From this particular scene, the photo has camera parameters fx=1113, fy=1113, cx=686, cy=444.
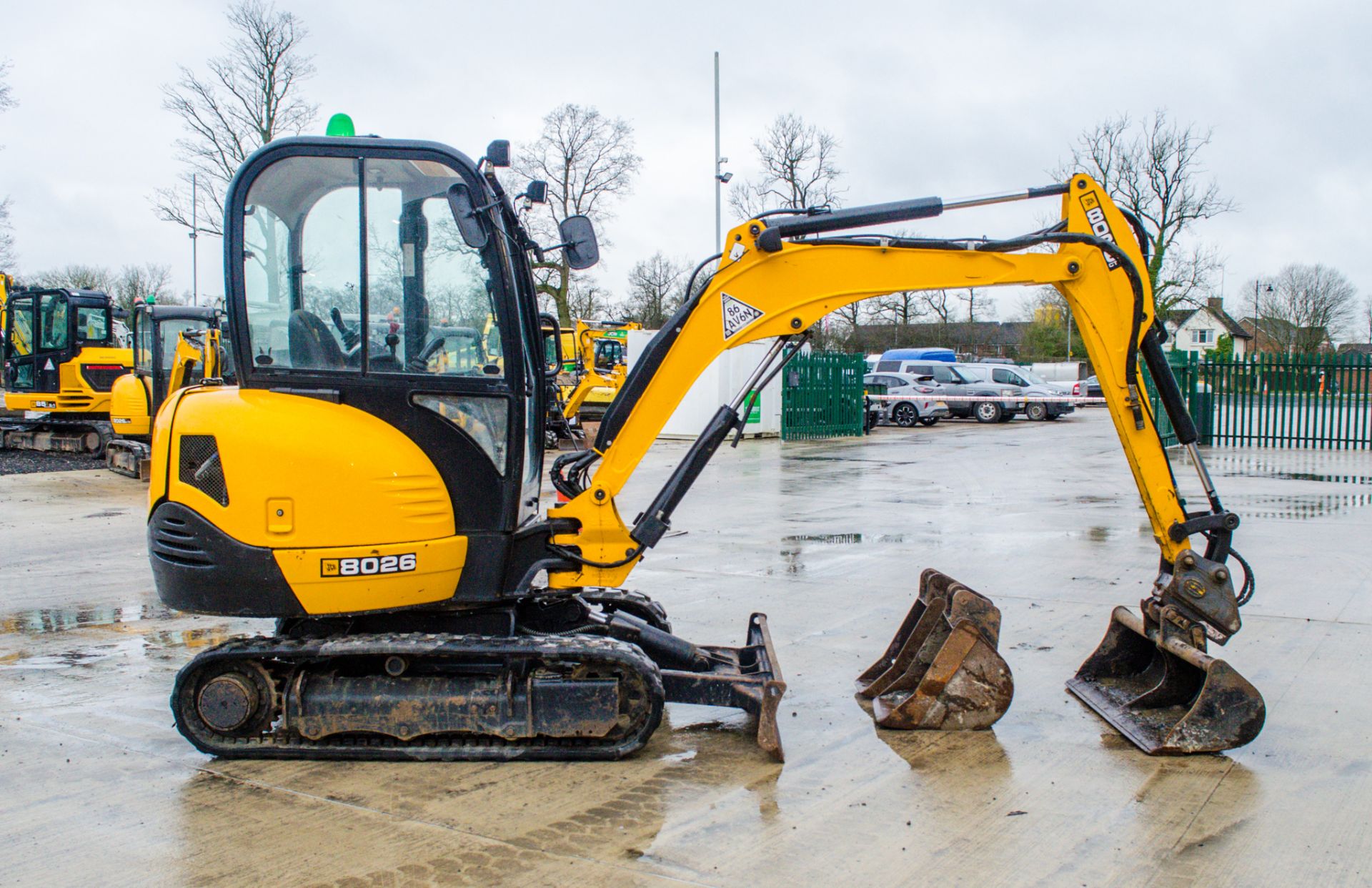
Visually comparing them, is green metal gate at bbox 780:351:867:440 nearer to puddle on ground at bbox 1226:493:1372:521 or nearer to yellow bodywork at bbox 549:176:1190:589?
puddle on ground at bbox 1226:493:1372:521

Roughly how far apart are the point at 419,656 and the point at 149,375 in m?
16.6

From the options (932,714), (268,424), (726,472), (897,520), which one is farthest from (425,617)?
(726,472)

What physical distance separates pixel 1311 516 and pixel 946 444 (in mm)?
12613

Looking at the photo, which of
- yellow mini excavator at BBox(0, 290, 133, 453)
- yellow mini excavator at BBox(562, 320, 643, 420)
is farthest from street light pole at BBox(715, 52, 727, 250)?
yellow mini excavator at BBox(0, 290, 133, 453)

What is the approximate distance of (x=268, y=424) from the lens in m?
4.91

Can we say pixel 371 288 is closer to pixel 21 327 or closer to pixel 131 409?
pixel 131 409

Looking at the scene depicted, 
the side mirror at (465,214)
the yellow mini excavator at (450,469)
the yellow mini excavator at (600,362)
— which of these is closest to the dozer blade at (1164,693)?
the yellow mini excavator at (450,469)

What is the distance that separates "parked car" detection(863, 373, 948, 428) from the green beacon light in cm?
2861

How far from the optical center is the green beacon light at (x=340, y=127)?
17.3 feet

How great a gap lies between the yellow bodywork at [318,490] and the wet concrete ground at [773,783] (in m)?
0.86

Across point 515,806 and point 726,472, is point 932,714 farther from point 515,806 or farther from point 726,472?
point 726,472

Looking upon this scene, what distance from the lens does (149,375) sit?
766 inches

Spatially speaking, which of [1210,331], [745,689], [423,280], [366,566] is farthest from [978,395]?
[1210,331]

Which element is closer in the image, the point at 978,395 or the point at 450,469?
the point at 450,469
